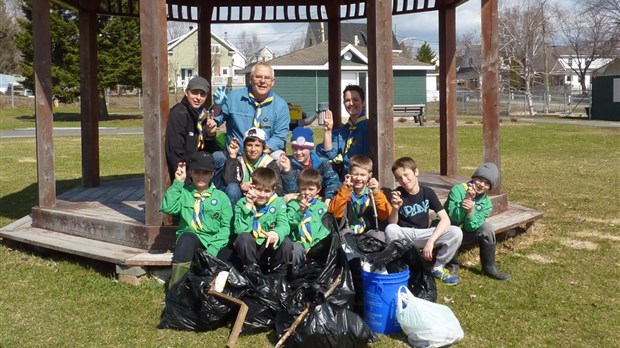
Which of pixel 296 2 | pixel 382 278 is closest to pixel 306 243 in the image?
pixel 382 278

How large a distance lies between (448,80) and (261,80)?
3601mm

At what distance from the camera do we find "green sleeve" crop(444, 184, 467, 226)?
5629 millimetres

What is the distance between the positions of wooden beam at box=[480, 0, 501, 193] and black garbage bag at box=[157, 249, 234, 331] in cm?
352

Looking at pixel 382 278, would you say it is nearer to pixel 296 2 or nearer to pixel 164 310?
pixel 164 310

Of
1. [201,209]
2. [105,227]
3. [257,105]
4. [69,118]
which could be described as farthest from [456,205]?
[69,118]

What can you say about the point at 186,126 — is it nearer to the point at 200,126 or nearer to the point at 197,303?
the point at 200,126

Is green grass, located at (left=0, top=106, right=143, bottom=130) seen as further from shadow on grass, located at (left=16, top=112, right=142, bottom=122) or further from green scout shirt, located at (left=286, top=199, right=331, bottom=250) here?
green scout shirt, located at (left=286, top=199, right=331, bottom=250)

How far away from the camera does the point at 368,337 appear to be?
413 centimetres

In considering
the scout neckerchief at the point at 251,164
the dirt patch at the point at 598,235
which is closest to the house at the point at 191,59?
the dirt patch at the point at 598,235

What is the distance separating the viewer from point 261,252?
4.91 m

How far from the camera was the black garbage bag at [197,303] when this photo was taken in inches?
174

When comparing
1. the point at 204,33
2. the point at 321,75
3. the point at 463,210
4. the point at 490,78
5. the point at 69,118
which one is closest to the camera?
the point at 463,210

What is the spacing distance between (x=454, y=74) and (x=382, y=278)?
16.4ft

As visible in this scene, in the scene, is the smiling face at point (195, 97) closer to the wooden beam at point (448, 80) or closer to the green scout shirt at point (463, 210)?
the green scout shirt at point (463, 210)
